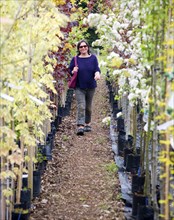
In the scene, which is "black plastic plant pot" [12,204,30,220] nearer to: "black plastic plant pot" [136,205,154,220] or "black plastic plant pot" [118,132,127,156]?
"black plastic plant pot" [136,205,154,220]

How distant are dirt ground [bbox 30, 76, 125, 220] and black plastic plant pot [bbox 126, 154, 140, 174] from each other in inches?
9.4

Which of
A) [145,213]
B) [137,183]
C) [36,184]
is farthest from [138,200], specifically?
[36,184]

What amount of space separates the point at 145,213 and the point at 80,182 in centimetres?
186

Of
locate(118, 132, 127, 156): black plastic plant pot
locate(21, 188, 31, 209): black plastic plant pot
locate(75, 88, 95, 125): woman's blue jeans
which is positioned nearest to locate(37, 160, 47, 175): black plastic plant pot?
locate(21, 188, 31, 209): black plastic plant pot

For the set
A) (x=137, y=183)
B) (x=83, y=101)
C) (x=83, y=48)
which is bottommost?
(x=137, y=183)

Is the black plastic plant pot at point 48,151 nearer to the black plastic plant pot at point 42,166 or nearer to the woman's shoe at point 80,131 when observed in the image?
the black plastic plant pot at point 42,166

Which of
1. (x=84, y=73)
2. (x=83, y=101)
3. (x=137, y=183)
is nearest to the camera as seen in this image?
(x=137, y=183)

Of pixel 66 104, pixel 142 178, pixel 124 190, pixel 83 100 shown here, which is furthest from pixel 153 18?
pixel 66 104

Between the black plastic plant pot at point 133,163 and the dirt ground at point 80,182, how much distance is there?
239mm

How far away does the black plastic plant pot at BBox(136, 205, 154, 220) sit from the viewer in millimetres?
4254

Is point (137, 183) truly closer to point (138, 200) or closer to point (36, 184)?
point (138, 200)

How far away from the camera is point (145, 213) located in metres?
4.29

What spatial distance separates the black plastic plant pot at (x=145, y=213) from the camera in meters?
4.25

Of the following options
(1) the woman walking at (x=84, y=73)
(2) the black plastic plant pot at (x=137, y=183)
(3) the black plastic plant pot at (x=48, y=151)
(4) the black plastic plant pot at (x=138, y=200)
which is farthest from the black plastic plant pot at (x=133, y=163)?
(1) the woman walking at (x=84, y=73)
